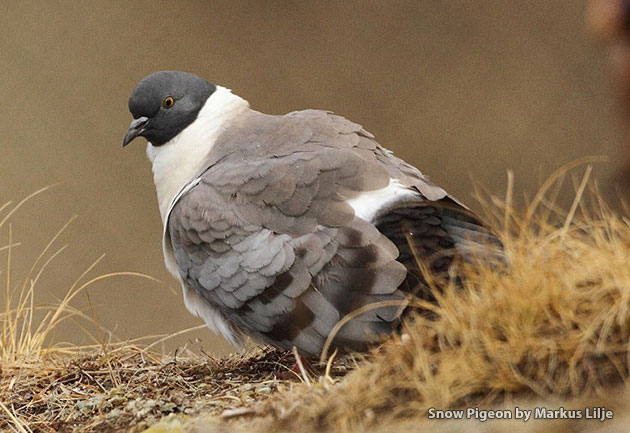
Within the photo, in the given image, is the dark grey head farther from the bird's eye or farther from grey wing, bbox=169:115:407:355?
grey wing, bbox=169:115:407:355

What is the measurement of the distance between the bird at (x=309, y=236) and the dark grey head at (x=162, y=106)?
256 mm

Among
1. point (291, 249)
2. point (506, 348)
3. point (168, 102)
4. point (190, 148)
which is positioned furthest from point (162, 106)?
point (506, 348)

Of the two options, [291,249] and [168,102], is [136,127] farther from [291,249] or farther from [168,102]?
[291,249]

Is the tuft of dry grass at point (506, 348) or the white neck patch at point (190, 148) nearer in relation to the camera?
the tuft of dry grass at point (506, 348)

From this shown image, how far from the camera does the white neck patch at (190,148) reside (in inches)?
92.3

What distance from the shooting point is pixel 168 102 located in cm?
245

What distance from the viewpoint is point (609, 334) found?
1.34m

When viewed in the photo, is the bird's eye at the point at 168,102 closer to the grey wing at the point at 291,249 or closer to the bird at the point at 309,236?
the bird at the point at 309,236

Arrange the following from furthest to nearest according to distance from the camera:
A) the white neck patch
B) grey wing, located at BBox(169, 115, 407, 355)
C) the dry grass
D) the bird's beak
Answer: the bird's beak < the white neck patch < grey wing, located at BBox(169, 115, 407, 355) < the dry grass

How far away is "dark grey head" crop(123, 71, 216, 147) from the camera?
2430mm

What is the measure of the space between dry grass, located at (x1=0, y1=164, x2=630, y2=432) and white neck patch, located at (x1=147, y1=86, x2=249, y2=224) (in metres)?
0.77

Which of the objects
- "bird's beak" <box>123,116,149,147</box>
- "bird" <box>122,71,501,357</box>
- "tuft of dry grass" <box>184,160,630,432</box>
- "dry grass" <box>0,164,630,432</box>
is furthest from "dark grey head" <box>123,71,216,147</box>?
"tuft of dry grass" <box>184,160,630,432</box>

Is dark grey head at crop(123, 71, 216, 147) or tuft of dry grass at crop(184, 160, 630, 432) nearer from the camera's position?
tuft of dry grass at crop(184, 160, 630, 432)

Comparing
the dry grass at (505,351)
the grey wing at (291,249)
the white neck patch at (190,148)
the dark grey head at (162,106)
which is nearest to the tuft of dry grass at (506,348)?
the dry grass at (505,351)
